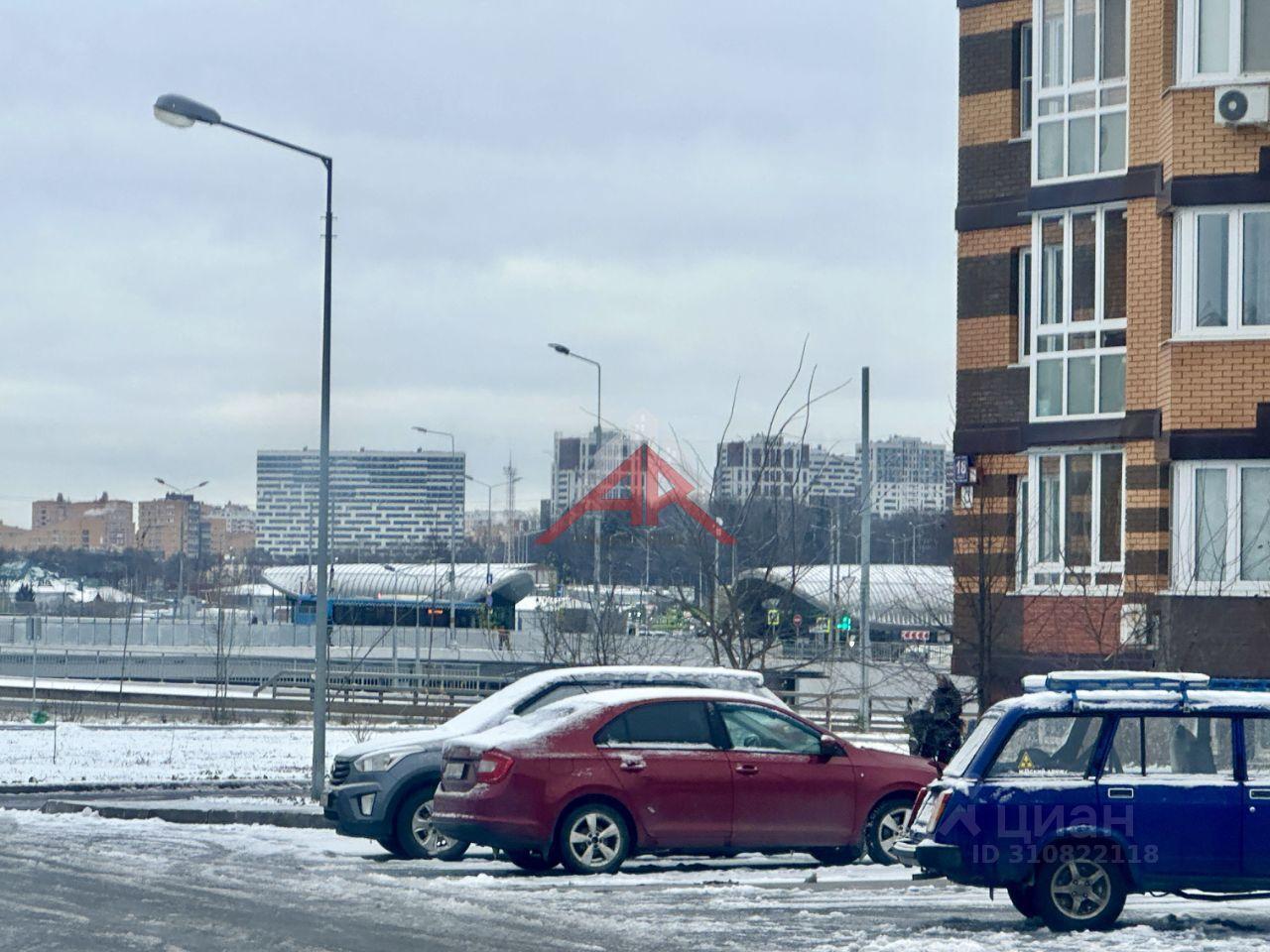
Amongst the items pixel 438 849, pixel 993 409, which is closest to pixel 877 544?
pixel 993 409

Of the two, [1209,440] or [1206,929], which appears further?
[1209,440]

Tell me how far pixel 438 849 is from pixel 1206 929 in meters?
6.86

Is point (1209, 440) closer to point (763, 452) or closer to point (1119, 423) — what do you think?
point (1119, 423)

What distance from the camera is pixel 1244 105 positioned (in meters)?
22.3

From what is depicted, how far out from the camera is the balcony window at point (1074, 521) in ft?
79.2

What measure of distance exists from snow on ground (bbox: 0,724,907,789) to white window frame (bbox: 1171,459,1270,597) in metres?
6.96

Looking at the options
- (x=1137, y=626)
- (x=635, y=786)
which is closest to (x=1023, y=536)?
(x=1137, y=626)

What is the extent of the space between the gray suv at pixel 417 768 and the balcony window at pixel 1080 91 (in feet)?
36.4

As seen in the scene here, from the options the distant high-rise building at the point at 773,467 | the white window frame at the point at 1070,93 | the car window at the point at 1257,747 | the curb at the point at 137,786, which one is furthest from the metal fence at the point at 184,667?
the car window at the point at 1257,747

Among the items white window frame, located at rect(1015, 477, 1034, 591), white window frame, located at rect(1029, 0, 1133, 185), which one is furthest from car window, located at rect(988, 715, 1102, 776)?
white window frame, located at rect(1029, 0, 1133, 185)

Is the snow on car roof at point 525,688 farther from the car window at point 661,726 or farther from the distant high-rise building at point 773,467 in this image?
the distant high-rise building at point 773,467

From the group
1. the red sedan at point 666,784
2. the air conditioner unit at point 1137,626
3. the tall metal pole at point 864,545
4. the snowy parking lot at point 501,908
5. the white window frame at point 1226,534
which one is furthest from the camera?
the tall metal pole at point 864,545

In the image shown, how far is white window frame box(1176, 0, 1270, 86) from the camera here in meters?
22.6

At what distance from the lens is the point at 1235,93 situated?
22359mm
